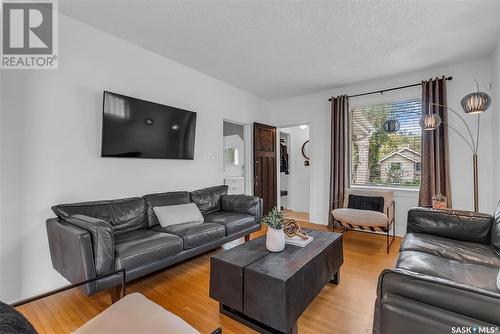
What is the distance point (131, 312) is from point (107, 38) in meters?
2.92

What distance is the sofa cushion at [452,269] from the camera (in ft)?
4.76

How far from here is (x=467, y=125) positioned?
3408mm

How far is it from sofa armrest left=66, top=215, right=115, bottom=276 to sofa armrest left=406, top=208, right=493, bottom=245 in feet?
9.48

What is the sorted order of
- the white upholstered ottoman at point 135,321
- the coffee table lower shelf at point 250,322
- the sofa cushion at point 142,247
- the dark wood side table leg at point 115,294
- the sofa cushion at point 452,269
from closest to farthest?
the white upholstered ottoman at point 135,321
the sofa cushion at point 452,269
the coffee table lower shelf at point 250,322
the dark wood side table leg at point 115,294
the sofa cushion at point 142,247

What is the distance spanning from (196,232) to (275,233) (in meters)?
1.03

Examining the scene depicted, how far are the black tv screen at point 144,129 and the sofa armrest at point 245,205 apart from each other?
37.0 inches

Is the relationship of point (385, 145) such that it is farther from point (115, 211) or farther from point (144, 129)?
point (115, 211)

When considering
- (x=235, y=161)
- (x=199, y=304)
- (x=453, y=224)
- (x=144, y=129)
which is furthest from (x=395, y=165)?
(x=144, y=129)

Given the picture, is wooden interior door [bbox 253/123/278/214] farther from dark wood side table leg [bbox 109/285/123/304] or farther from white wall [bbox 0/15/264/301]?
dark wood side table leg [bbox 109/285/123/304]

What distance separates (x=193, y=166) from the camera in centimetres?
380

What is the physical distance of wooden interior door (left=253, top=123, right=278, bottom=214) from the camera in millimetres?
4914

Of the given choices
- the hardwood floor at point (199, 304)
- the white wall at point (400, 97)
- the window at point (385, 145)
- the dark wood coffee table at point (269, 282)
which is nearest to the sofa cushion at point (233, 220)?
the hardwood floor at point (199, 304)
